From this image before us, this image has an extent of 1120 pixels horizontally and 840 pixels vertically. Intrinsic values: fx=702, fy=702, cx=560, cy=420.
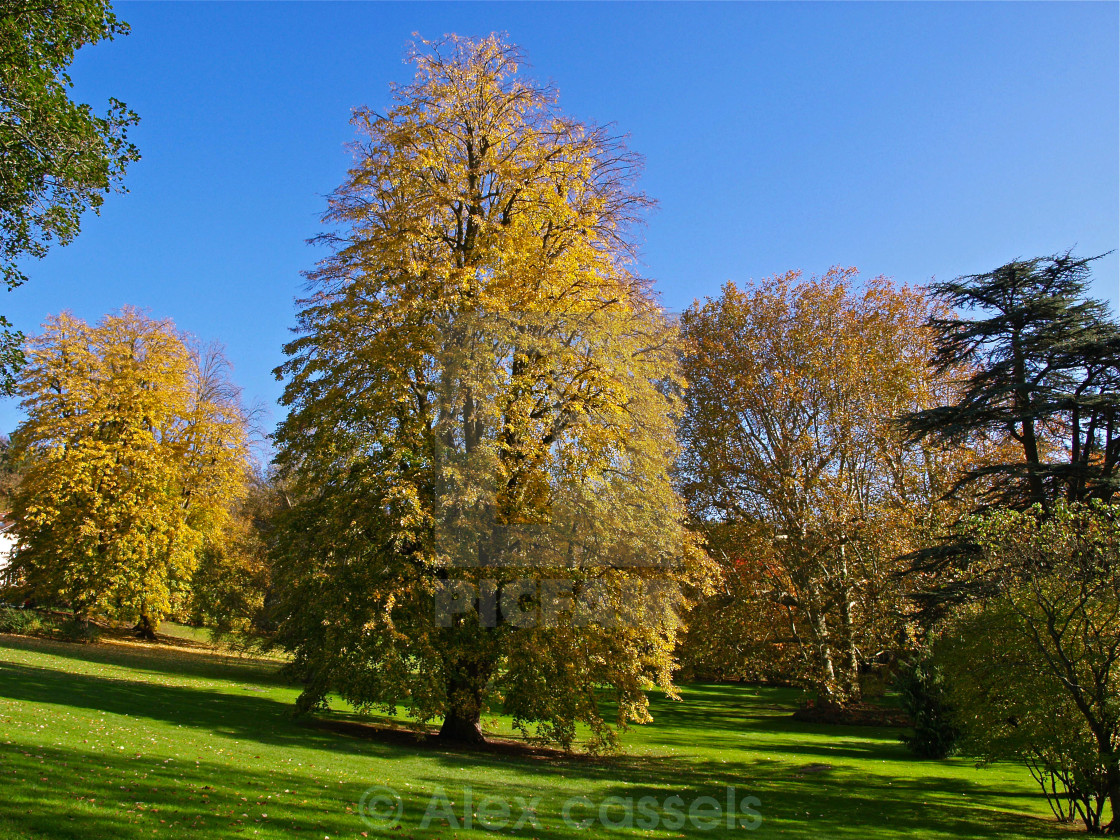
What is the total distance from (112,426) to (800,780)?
29872 mm

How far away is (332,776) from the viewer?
10.7 m

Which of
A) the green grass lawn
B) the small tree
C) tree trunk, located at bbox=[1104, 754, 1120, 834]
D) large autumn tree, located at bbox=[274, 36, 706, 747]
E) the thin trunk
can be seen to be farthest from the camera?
the thin trunk

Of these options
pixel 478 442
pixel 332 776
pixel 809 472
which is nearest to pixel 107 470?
pixel 478 442

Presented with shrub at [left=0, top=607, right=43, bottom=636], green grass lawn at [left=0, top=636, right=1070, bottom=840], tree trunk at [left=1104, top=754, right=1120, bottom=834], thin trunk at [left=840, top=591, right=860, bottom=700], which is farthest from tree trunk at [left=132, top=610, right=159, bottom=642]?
tree trunk at [left=1104, top=754, right=1120, bottom=834]

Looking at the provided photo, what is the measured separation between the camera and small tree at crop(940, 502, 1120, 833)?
1138 centimetres

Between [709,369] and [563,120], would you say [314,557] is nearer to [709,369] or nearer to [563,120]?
[563,120]

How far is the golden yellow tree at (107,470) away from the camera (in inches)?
1107

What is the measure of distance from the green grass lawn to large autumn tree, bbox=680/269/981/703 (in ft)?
13.6

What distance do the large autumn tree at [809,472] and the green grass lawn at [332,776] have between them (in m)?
4.14

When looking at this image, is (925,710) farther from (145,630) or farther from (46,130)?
(145,630)

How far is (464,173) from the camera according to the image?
16.9 meters

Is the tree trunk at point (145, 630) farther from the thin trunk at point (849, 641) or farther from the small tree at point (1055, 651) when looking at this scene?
the small tree at point (1055, 651)

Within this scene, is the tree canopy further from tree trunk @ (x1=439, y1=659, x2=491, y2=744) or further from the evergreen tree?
the evergreen tree

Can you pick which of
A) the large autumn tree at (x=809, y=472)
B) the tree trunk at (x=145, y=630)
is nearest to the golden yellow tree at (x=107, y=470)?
the tree trunk at (x=145, y=630)
